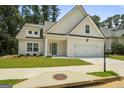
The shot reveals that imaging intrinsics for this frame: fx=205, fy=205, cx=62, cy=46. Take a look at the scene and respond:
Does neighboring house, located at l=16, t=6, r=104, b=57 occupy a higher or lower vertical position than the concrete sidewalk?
higher

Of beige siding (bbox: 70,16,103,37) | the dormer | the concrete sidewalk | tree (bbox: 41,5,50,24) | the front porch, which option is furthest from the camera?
tree (bbox: 41,5,50,24)

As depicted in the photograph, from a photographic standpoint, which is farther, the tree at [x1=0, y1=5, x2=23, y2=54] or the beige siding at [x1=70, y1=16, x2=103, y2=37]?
the tree at [x1=0, y1=5, x2=23, y2=54]

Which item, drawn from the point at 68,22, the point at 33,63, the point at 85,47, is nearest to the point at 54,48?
the point at 68,22

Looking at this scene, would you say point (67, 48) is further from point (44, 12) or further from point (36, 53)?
point (44, 12)

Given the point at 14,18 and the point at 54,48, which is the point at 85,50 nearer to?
the point at 54,48

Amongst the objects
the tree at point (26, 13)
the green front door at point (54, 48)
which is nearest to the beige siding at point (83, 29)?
the green front door at point (54, 48)

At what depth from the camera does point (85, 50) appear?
2503 cm

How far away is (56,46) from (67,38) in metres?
1.85

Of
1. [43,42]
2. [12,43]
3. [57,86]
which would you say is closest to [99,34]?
[43,42]

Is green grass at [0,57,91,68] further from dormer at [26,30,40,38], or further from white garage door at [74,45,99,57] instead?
dormer at [26,30,40,38]

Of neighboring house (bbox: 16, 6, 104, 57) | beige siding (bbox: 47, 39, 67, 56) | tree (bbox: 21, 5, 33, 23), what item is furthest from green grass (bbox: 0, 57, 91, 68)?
tree (bbox: 21, 5, 33, 23)

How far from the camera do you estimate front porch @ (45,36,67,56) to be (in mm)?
24109

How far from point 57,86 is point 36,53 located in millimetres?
17503

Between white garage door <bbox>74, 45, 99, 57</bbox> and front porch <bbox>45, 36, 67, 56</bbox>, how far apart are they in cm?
147
